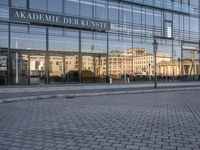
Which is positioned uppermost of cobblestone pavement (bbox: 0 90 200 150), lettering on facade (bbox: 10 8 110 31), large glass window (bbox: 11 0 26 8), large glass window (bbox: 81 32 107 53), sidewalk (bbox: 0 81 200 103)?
large glass window (bbox: 11 0 26 8)

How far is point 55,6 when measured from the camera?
3000 cm

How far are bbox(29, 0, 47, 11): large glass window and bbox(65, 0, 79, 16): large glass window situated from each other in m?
2.16

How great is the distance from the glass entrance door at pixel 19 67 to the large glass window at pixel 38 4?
3.81m

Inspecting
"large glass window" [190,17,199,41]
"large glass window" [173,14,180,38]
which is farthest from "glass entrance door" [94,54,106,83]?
"large glass window" [190,17,199,41]

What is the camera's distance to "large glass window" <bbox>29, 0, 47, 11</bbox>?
28422 millimetres

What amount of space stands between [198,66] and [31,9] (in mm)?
22992

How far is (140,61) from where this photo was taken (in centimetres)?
3656

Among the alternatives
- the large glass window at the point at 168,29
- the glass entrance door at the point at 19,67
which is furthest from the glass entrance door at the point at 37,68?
the large glass window at the point at 168,29

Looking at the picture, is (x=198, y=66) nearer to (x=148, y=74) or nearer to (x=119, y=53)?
(x=148, y=74)

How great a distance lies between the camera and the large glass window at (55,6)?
29.6m

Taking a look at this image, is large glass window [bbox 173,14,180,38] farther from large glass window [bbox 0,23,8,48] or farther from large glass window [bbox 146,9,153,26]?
large glass window [bbox 0,23,8,48]

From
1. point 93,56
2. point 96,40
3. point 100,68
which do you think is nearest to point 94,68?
point 100,68

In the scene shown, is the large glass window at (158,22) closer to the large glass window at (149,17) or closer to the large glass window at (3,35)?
the large glass window at (149,17)

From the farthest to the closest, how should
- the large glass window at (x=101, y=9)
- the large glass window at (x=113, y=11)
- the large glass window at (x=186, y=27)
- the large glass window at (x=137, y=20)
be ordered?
the large glass window at (x=186, y=27), the large glass window at (x=137, y=20), the large glass window at (x=113, y=11), the large glass window at (x=101, y=9)
